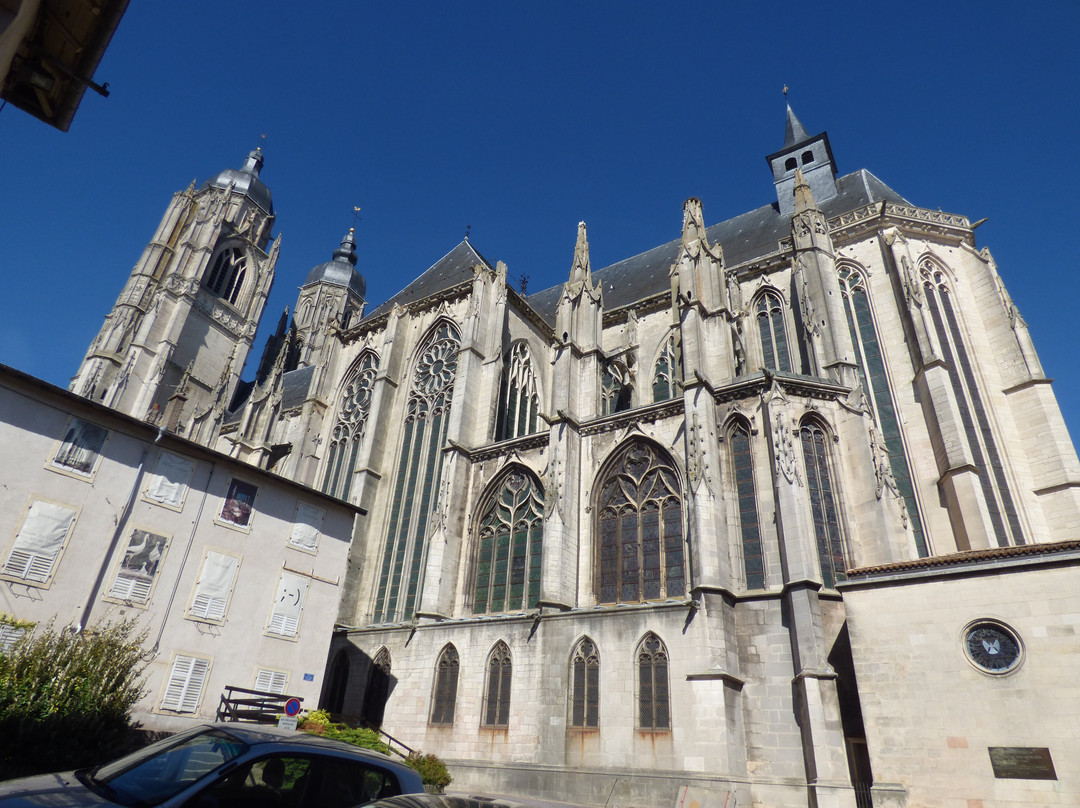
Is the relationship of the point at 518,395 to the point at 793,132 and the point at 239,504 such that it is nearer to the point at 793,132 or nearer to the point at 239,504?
the point at 239,504

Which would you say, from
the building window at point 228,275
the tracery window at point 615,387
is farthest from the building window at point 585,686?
the building window at point 228,275

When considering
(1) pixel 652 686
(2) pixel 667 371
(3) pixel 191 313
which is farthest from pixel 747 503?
(3) pixel 191 313

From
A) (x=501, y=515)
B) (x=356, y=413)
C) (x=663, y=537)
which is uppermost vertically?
(x=356, y=413)

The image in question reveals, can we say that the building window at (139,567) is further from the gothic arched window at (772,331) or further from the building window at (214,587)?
the gothic arched window at (772,331)

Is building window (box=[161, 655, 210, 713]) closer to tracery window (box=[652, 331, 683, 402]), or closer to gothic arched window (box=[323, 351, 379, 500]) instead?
gothic arched window (box=[323, 351, 379, 500])

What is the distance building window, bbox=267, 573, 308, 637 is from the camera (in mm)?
13961

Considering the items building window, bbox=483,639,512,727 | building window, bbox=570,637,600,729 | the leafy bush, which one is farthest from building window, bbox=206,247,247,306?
the leafy bush

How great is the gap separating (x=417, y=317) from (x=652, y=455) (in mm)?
13224

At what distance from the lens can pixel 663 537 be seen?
53.1 ft

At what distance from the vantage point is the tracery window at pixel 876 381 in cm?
1830

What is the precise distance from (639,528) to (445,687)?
6531mm

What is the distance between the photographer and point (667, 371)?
23.5m

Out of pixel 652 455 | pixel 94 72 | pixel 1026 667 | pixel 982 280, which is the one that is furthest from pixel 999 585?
pixel 982 280

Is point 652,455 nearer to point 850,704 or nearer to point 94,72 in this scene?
point 850,704
